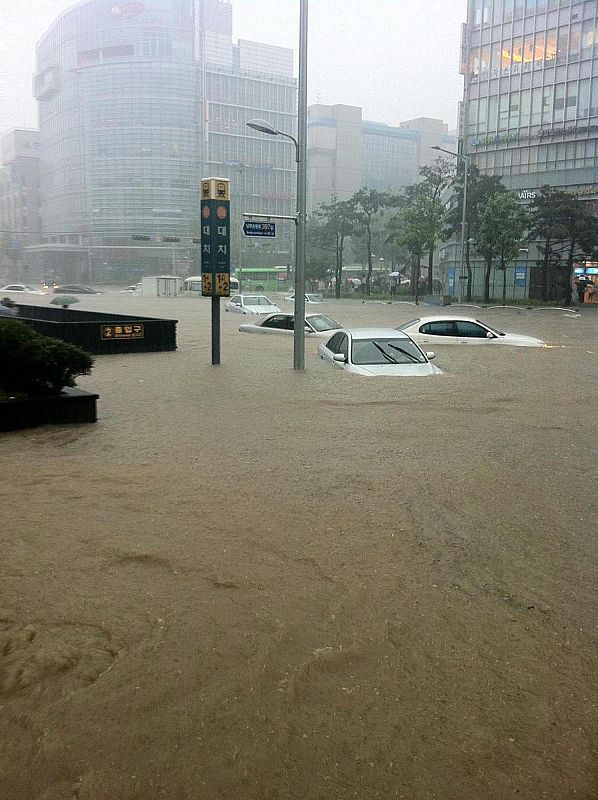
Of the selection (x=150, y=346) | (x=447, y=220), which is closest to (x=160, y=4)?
(x=447, y=220)

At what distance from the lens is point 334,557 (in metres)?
5.18

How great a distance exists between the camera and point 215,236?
56.2ft

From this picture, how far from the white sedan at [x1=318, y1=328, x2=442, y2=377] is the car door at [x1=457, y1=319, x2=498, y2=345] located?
411cm

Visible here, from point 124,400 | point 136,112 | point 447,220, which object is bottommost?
point 124,400

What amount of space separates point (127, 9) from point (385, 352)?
4628 inches

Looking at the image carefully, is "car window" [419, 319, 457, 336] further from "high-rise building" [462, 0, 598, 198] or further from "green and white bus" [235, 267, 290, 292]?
"green and white bus" [235, 267, 290, 292]

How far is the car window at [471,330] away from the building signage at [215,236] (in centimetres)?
582

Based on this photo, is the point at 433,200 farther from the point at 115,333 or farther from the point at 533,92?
the point at 115,333

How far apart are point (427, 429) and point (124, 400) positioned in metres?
5.02

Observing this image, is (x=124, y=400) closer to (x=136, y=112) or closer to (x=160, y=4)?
(x=136, y=112)

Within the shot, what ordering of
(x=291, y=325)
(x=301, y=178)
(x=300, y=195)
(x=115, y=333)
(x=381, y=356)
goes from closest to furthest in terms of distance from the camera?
(x=381, y=356), (x=301, y=178), (x=300, y=195), (x=115, y=333), (x=291, y=325)

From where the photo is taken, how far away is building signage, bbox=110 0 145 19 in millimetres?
112250

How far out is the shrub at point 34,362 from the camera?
9383 millimetres

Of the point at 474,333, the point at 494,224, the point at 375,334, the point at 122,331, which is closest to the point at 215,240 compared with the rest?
the point at 122,331
